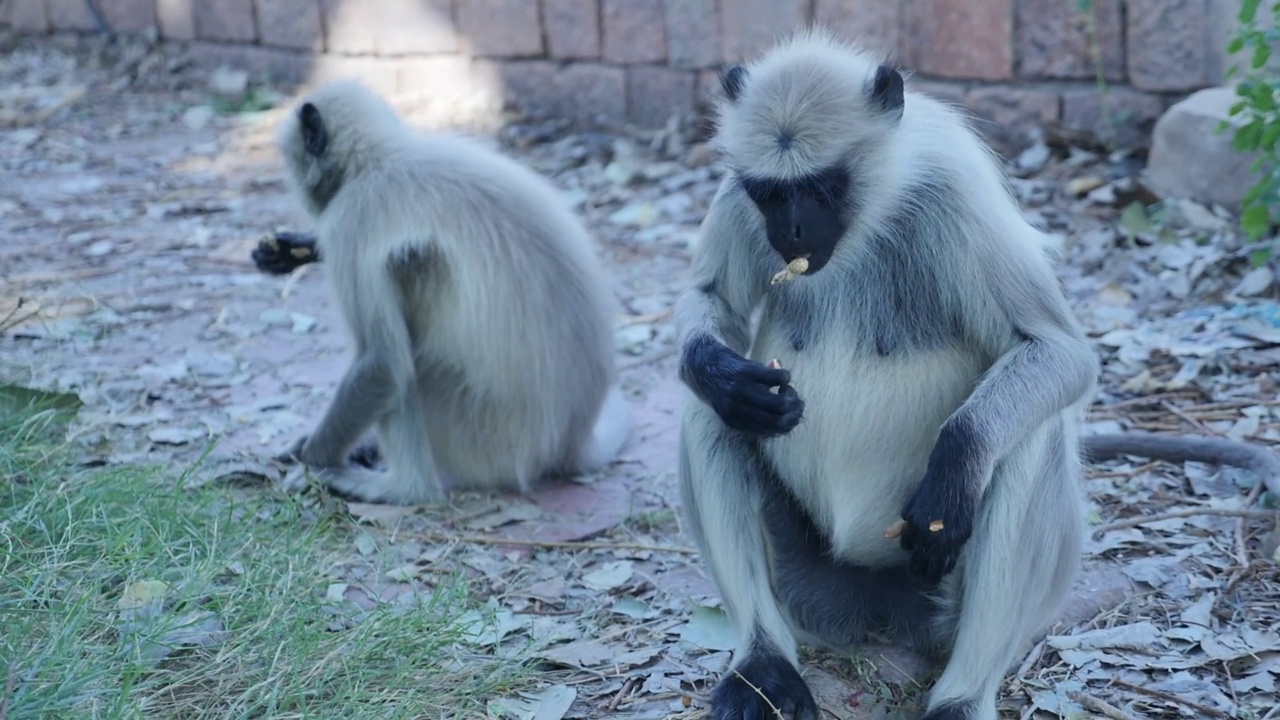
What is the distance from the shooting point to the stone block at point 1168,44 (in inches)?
241

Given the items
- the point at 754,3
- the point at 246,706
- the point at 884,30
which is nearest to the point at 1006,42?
the point at 884,30

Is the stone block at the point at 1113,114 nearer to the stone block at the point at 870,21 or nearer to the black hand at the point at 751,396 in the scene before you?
the stone block at the point at 870,21

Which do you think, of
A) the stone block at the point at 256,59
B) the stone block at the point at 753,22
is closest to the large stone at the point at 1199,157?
the stone block at the point at 753,22

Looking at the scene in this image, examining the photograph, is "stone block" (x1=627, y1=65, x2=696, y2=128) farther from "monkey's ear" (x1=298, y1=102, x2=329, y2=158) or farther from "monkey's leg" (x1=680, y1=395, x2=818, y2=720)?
"monkey's leg" (x1=680, y1=395, x2=818, y2=720)

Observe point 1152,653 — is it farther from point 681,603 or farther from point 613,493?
point 613,493

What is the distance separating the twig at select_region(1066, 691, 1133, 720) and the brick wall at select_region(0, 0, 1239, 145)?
399 cm

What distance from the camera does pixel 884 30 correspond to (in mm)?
7082

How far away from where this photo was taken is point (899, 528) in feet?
8.65

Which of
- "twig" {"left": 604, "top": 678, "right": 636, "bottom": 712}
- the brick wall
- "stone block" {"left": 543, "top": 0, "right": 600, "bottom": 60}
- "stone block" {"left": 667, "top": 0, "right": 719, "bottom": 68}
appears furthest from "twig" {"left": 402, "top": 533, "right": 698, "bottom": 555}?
"stone block" {"left": 543, "top": 0, "right": 600, "bottom": 60}

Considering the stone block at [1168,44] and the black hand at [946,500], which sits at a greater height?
the stone block at [1168,44]

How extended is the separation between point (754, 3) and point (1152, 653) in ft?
17.7

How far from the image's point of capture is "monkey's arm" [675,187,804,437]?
2580 millimetres

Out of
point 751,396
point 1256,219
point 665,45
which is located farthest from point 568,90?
point 751,396

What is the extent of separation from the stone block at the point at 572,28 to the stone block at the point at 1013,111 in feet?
8.86
